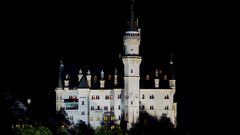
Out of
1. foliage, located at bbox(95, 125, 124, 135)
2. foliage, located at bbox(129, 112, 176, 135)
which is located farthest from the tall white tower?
foliage, located at bbox(95, 125, 124, 135)

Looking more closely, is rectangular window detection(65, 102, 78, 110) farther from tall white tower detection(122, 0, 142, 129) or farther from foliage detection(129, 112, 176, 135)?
foliage detection(129, 112, 176, 135)

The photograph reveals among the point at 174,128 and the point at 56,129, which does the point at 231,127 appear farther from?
the point at 56,129

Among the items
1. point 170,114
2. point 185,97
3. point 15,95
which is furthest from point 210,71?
point 15,95

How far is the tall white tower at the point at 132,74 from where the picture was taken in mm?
82750

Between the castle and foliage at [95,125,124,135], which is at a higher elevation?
the castle

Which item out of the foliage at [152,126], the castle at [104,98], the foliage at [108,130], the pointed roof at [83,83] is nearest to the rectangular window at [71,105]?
the castle at [104,98]

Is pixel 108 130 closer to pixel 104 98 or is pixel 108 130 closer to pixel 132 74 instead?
→ pixel 104 98

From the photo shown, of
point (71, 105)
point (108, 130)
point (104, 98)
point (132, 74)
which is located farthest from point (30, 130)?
point (132, 74)

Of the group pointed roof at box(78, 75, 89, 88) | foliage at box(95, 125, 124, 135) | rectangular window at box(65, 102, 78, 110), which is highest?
pointed roof at box(78, 75, 89, 88)

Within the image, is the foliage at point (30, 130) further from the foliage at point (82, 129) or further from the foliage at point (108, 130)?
the foliage at point (82, 129)

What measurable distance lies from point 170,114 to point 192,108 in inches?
733

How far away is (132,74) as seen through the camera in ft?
273

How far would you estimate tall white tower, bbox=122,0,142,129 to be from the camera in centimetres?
8275

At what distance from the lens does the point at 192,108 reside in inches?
4090
